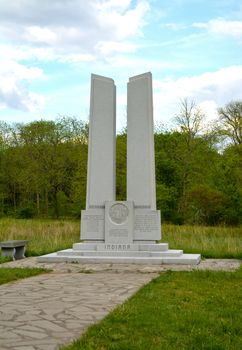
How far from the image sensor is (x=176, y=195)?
4003cm

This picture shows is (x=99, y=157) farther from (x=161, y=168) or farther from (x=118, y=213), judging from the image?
(x=161, y=168)

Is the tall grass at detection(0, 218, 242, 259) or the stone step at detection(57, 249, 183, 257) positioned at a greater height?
the tall grass at detection(0, 218, 242, 259)

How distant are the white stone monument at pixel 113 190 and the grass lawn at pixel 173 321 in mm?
4979

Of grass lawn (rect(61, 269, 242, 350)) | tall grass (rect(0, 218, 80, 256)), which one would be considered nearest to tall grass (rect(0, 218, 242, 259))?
tall grass (rect(0, 218, 80, 256))

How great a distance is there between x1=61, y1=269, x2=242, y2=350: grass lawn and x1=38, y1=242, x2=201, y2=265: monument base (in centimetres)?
395

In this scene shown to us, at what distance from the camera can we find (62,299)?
7.77 m

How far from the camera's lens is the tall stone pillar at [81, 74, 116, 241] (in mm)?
14562

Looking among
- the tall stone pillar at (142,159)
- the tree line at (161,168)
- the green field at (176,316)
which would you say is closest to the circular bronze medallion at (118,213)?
the tall stone pillar at (142,159)

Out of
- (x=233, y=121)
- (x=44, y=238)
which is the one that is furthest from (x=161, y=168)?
(x=44, y=238)

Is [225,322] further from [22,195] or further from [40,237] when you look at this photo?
[22,195]

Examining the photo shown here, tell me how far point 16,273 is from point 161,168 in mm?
30158

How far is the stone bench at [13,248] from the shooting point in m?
14.3

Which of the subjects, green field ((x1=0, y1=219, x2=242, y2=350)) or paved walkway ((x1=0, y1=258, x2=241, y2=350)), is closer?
green field ((x1=0, y1=219, x2=242, y2=350))

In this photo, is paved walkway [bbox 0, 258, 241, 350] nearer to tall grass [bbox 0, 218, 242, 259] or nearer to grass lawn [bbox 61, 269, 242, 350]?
grass lawn [bbox 61, 269, 242, 350]
